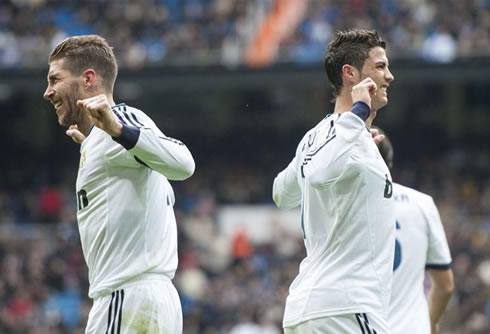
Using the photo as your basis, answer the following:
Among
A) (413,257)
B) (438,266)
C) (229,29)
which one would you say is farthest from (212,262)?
(413,257)

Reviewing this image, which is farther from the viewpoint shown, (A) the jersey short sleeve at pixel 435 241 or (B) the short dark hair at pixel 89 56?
(A) the jersey short sleeve at pixel 435 241

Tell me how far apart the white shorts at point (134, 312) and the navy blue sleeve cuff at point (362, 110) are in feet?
4.22

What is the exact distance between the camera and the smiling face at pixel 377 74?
5.39m

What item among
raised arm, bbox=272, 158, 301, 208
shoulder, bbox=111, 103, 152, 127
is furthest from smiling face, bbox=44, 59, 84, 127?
raised arm, bbox=272, 158, 301, 208

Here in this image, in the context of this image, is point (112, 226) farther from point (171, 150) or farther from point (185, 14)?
point (185, 14)

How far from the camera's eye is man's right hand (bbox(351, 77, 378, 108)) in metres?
5.18

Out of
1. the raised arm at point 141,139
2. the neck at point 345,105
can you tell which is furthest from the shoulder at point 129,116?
the neck at point 345,105

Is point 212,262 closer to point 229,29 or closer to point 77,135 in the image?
point 229,29

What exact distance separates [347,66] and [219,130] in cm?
1995

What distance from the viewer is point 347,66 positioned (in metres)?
5.43

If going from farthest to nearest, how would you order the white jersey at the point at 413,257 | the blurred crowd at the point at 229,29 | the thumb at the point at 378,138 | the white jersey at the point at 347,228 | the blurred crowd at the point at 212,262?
the blurred crowd at the point at 229,29, the blurred crowd at the point at 212,262, the white jersey at the point at 413,257, the thumb at the point at 378,138, the white jersey at the point at 347,228

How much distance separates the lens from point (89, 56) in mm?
5594

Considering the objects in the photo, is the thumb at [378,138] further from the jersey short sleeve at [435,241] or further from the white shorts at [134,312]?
the jersey short sleeve at [435,241]

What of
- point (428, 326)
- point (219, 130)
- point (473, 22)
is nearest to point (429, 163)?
point (473, 22)
